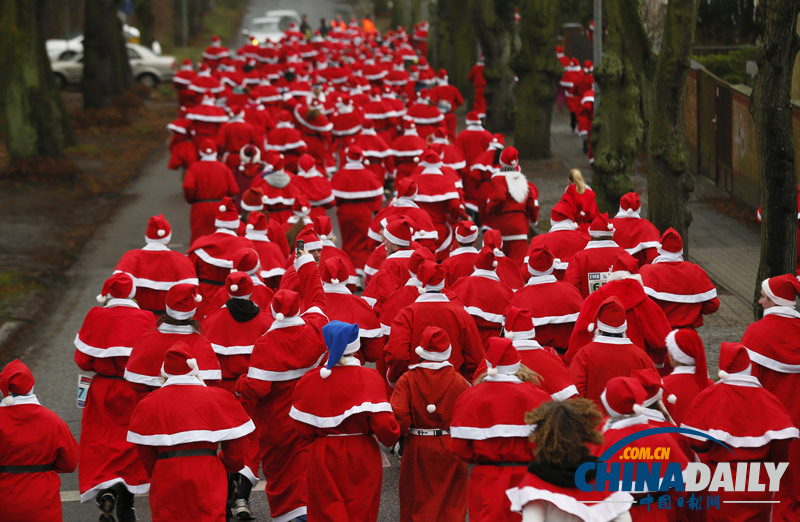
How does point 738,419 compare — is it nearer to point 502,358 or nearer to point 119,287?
point 502,358

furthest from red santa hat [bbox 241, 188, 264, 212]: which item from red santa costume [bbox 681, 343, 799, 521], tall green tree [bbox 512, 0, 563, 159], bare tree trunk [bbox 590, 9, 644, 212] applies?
tall green tree [bbox 512, 0, 563, 159]

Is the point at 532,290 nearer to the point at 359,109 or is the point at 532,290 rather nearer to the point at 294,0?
the point at 359,109

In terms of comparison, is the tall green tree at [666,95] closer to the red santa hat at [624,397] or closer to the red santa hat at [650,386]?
the red santa hat at [650,386]

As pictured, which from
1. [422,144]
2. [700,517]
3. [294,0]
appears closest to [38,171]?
[422,144]

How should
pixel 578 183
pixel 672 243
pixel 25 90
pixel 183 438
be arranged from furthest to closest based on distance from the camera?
1. pixel 25 90
2. pixel 578 183
3. pixel 672 243
4. pixel 183 438

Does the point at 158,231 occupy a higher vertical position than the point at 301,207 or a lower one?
higher

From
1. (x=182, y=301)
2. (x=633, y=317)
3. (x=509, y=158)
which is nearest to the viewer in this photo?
(x=182, y=301)

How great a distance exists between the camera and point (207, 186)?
16.1 m

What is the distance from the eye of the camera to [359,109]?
2359 cm

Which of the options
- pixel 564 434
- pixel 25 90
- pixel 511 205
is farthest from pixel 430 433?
pixel 25 90

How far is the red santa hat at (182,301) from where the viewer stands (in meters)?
8.19

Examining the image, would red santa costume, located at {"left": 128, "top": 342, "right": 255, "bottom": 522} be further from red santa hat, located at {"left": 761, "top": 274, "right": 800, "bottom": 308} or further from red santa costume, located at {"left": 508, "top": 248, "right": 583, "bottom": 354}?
red santa hat, located at {"left": 761, "top": 274, "right": 800, "bottom": 308}

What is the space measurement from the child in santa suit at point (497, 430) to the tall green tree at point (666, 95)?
8.20 meters

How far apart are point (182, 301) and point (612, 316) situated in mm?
2967
